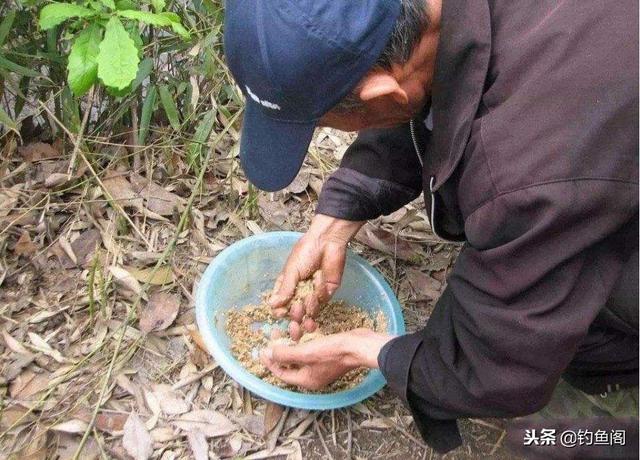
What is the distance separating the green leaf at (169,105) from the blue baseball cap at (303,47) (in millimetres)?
734

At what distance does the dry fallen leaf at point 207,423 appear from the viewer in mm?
1469

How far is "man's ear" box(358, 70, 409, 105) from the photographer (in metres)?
1.01

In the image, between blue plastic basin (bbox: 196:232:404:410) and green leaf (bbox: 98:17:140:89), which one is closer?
green leaf (bbox: 98:17:140:89)

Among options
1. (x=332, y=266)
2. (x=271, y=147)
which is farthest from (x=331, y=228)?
(x=271, y=147)

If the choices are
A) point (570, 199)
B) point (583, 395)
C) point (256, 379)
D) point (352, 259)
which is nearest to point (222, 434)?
point (256, 379)

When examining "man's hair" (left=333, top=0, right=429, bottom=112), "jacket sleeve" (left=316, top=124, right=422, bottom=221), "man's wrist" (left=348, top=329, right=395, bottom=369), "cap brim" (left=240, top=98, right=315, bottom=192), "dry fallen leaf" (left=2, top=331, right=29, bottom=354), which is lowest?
"dry fallen leaf" (left=2, top=331, right=29, bottom=354)

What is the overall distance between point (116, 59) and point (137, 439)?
763 mm

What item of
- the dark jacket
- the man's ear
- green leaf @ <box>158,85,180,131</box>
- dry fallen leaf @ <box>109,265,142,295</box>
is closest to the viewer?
the dark jacket

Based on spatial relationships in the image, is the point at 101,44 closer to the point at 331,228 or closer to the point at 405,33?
the point at 405,33

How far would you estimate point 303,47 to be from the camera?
0.94m

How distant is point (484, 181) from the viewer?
0.97m

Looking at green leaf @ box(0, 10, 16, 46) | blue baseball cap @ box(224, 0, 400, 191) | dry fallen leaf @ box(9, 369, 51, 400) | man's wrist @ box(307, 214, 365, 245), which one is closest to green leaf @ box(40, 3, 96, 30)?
blue baseball cap @ box(224, 0, 400, 191)

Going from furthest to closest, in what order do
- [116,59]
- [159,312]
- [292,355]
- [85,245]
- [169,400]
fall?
[85,245]
[159,312]
[169,400]
[292,355]
[116,59]

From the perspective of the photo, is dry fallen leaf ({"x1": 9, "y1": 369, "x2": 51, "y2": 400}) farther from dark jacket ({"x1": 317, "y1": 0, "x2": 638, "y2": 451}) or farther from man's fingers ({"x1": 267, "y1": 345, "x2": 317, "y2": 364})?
dark jacket ({"x1": 317, "y1": 0, "x2": 638, "y2": 451})
